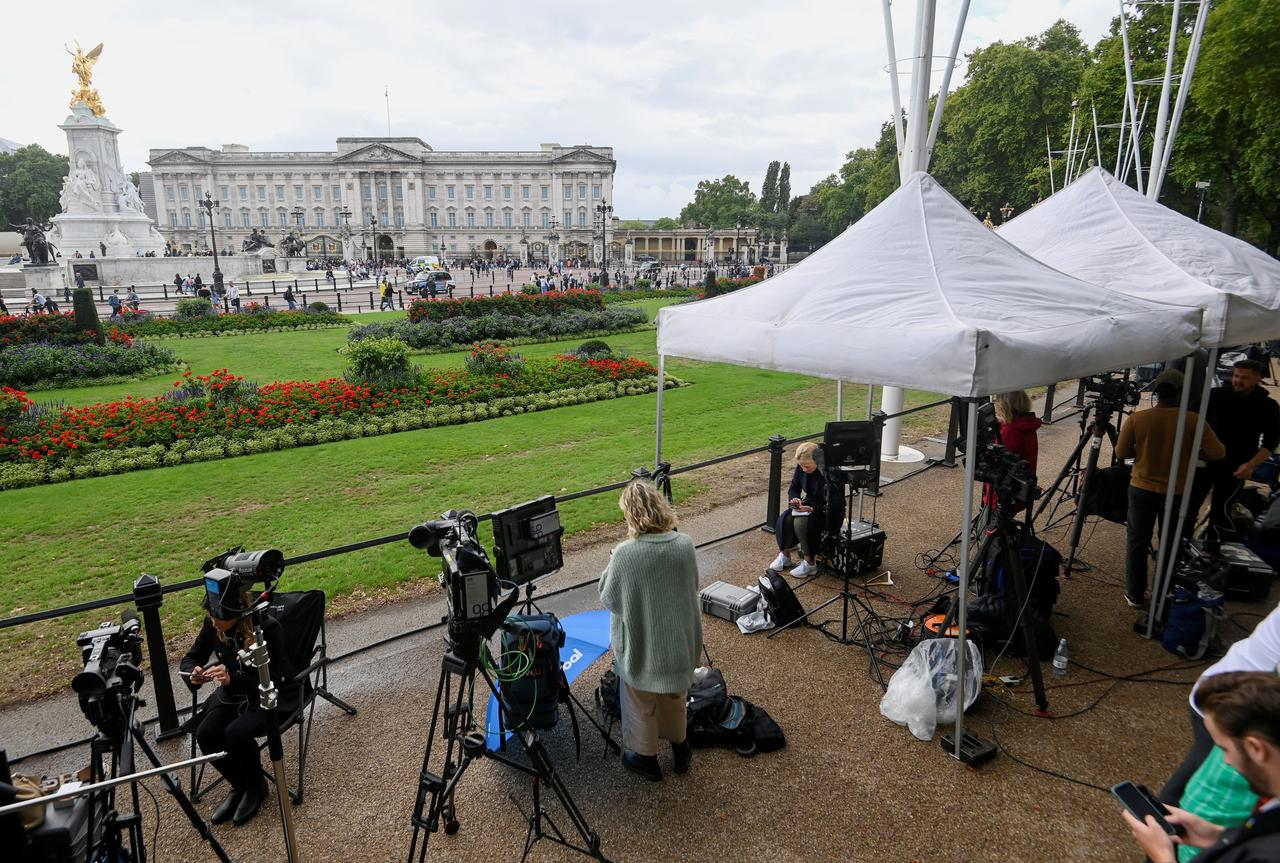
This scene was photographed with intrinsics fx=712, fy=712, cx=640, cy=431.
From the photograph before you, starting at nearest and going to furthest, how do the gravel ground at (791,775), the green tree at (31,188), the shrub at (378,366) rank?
the gravel ground at (791,775) < the shrub at (378,366) < the green tree at (31,188)

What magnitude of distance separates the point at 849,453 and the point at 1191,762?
3.25 m

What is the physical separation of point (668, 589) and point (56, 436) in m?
12.2

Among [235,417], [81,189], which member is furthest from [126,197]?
[235,417]

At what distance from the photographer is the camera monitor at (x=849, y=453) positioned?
19.5ft

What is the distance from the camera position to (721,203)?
448 feet

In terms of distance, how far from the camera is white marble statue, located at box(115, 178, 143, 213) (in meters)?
53.1

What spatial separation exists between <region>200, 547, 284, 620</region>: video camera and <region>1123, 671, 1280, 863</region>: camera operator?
12.5 feet

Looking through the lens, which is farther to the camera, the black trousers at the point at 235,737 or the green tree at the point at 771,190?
the green tree at the point at 771,190

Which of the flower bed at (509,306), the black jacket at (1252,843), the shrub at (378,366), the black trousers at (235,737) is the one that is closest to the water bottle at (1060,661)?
the black jacket at (1252,843)

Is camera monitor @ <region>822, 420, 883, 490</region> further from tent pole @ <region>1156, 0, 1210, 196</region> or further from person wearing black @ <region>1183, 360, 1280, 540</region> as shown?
tent pole @ <region>1156, 0, 1210, 196</region>

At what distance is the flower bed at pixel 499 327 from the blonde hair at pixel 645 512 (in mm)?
18510

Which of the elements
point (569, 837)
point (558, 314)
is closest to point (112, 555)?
point (569, 837)

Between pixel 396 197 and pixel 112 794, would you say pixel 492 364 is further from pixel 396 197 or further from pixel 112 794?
pixel 396 197

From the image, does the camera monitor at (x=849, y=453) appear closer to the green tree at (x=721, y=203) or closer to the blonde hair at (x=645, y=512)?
the blonde hair at (x=645, y=512)
